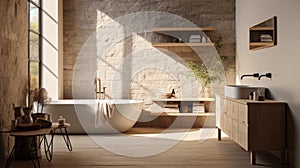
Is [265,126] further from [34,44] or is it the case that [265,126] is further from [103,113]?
[34,44]

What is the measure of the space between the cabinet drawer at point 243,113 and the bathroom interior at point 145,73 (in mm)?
22

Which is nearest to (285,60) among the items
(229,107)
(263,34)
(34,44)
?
(263,34)

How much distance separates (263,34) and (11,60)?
11.2 ft

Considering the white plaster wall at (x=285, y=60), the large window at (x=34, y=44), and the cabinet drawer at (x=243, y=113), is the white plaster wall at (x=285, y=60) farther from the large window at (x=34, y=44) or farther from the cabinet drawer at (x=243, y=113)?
the large window at (x=34, y=44)

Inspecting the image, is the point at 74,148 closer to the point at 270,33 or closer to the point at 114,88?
the point at 114,88

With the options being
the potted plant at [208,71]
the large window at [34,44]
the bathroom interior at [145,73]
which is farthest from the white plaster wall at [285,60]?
the large window at [34,44]

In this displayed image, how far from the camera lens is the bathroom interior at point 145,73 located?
4.49 metres

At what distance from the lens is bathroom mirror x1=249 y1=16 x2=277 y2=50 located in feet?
14.4

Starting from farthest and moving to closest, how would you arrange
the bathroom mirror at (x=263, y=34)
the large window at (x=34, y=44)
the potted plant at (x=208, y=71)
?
1. the potted plant at (x=208, y=71)
2. the large window at (x=34, y=44)
3. the bathroom mirror at (x=263, y=34)

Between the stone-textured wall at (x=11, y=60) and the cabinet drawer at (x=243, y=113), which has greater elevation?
the stone-textured wall at (x=11, y=60)

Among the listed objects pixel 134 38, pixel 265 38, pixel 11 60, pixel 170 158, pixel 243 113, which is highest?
pixel 134 38

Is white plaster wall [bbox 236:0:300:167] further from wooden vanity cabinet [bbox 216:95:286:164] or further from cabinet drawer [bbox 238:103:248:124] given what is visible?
cabinet drawer [bbox 238:103:248:124]

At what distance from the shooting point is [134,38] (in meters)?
7.30

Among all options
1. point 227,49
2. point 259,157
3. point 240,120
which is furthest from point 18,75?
point 227,49
